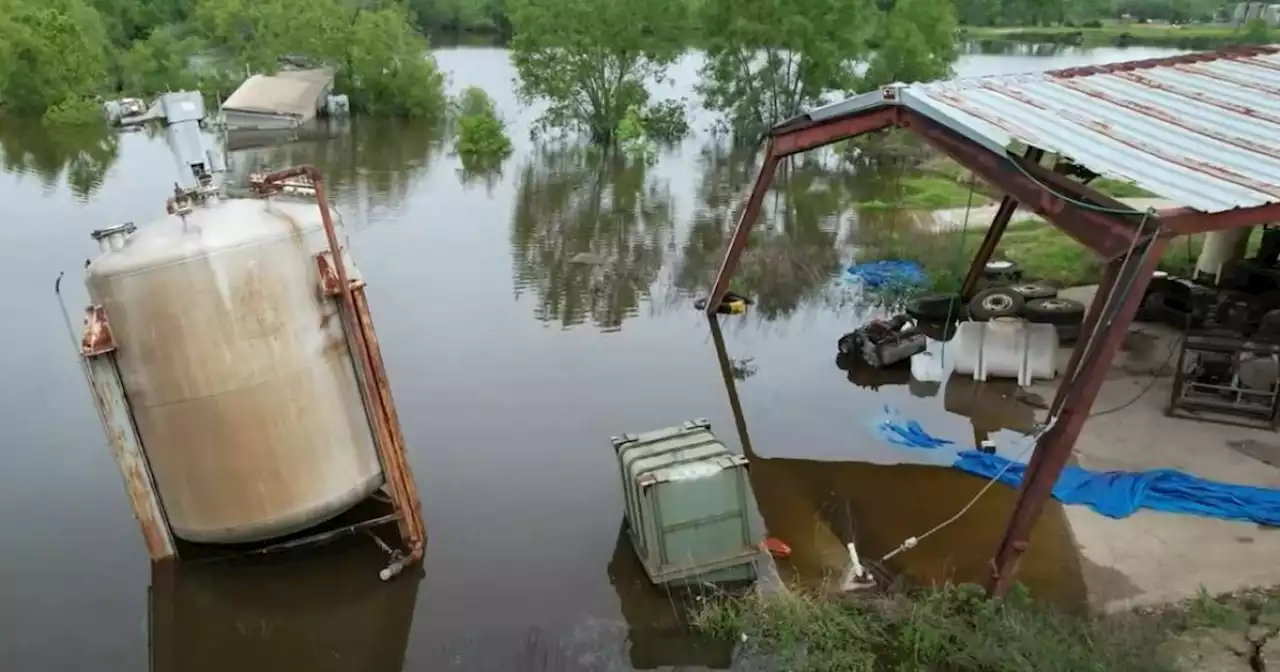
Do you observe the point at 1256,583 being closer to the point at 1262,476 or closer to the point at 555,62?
the point at 1262,476

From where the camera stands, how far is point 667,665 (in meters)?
7.58

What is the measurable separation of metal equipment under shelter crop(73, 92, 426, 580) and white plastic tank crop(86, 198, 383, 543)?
1 centimetres

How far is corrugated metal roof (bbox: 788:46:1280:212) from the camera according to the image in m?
8.48

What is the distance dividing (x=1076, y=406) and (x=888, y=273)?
9881 mm

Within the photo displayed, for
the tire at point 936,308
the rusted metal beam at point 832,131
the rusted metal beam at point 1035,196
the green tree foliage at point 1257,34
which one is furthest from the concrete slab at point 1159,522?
the green tree foliage at point 1257,34

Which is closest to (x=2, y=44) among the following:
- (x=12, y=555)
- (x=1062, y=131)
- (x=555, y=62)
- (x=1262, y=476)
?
(x=555, y=62)

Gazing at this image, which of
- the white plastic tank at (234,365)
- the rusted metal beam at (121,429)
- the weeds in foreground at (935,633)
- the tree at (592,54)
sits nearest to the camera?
the weeds in foreground at (935,633)

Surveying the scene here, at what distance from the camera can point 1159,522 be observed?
9.19 metres

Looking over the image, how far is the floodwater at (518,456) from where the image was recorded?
26.6 feet

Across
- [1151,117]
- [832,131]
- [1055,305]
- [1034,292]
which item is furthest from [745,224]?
[1151,117]

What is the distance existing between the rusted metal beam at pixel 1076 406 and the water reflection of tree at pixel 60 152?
23.7 meters

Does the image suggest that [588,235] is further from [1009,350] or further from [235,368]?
[235,368]

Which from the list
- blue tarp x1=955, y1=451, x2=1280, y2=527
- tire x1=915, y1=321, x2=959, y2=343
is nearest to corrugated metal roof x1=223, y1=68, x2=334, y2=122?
tire x1=915, y1=321, x2=959, y2=343

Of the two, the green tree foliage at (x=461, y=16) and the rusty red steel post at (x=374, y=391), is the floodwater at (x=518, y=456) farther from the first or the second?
the green tree foliage at (x=461, y=16)
